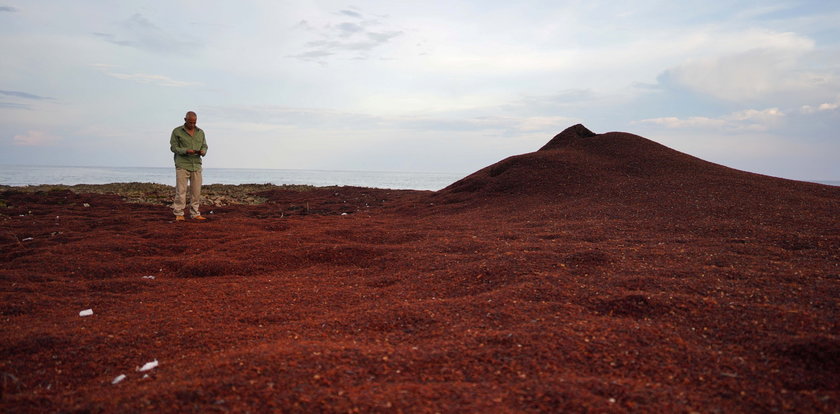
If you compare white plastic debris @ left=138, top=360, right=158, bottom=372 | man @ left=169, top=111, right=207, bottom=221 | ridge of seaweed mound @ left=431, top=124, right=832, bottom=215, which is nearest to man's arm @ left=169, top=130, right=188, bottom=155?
man @ left=169, top=111, right=207, bottom=221

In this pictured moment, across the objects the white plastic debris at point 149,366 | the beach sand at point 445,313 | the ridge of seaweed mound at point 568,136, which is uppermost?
the ridge of seaweed mound at point 568,136

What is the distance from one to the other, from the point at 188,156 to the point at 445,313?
7806mm

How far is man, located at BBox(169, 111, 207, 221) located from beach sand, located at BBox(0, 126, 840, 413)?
45.5 inches

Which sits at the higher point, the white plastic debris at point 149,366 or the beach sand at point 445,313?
the beach sand at point 445,313

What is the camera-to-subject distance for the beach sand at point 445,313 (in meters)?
2.34

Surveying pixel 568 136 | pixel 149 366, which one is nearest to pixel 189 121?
pixel 149 366

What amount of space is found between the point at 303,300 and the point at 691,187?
814cm

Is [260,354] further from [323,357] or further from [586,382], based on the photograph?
[586,382]

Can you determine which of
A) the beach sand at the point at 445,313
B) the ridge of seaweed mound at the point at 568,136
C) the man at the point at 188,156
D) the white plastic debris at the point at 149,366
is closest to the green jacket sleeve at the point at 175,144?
the man at the point at 188,156

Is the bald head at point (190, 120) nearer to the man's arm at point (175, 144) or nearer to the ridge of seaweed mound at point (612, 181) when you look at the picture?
the man's arm at point (175, 144)

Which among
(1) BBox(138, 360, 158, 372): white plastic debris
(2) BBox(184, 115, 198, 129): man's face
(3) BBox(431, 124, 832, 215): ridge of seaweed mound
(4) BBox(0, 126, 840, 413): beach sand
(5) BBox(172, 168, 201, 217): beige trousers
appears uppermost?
(2) BBox(184, 115, 198, 129): man's face

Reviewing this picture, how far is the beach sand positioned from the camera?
2.34 meters

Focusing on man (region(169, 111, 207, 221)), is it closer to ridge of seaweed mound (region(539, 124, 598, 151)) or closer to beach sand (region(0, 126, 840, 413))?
beach sand (region(0, 126, 840, 413))

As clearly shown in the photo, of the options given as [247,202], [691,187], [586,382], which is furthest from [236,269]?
[247,202]
